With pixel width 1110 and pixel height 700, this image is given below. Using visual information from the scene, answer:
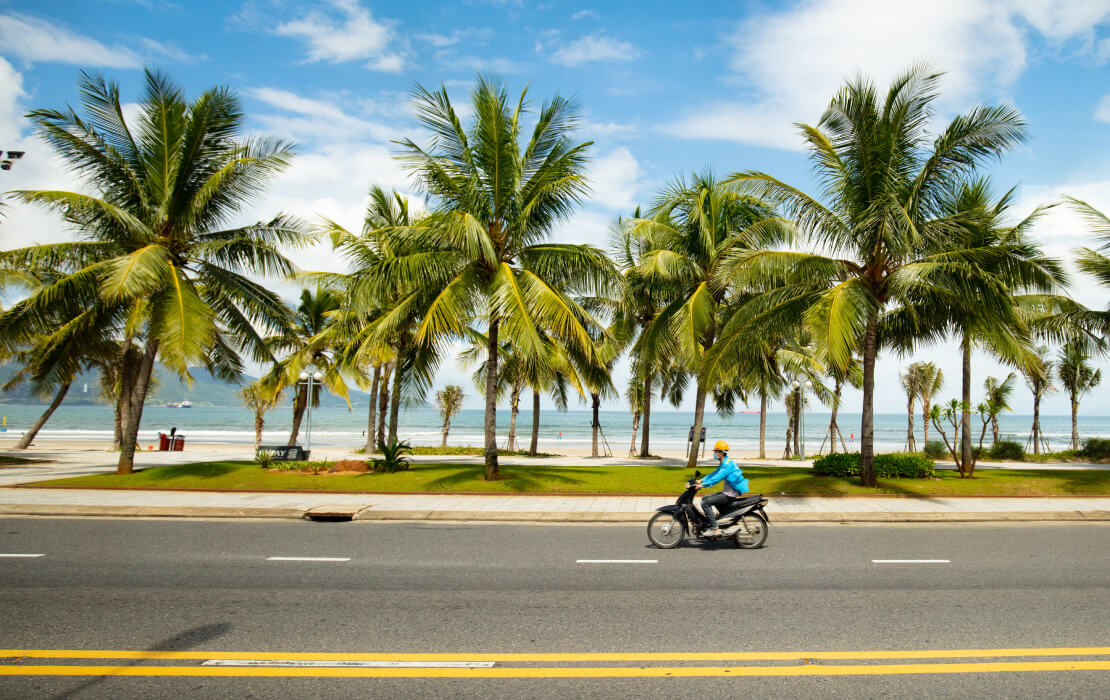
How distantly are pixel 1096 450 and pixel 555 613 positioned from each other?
35375 mm

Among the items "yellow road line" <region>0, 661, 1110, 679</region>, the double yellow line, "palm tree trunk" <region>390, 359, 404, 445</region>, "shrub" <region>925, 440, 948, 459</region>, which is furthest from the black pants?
"shrub" <region>925, 440, 948, 459</region>

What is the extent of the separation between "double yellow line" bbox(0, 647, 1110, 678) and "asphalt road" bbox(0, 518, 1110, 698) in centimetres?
2

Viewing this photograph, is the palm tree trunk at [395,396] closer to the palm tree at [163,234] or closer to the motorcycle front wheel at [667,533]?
the palm tree at [163,234]

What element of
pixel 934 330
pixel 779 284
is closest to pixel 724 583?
pixel 779 284

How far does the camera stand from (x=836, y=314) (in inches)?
552

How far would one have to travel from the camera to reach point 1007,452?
30828 millimetres

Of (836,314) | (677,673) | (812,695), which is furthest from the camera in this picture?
(836,314)

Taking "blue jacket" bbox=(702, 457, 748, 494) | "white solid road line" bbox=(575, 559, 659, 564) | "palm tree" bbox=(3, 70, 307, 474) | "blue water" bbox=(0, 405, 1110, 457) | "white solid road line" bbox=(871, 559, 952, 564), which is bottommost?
"blue water" bbox=(0, 405, 1110, 457)

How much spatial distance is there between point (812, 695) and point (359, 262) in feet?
66.6

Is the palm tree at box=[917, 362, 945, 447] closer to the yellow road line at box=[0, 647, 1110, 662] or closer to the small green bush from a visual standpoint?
the small green bush

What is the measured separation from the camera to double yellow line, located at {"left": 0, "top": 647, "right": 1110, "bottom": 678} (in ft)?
15.2

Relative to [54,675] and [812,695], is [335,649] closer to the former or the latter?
[54,675]

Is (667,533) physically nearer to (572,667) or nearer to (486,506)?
(486,506)

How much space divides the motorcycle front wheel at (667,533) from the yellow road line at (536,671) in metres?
5.07
